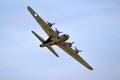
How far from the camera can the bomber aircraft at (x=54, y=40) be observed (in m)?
97.8

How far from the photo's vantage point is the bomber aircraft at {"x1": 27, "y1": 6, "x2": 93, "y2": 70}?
97.8 meters

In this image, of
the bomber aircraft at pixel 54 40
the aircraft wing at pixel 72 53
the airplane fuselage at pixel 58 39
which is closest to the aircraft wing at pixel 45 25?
the bomber aircraft at pixel 54 40

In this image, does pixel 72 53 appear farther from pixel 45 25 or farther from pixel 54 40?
pixel 45 25

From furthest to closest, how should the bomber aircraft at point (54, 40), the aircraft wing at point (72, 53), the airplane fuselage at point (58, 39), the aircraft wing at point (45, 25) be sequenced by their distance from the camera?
the aircraft wing at point (45, 25) < the aircraft wing at point (72, 53) < the airplane fuselage at point (58, 39) < the bomber aircraft at point (54, 40)

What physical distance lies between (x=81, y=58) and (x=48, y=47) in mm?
13733

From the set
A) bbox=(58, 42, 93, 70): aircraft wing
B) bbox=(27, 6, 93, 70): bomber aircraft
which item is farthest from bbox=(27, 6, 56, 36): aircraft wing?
bbox=(58, 42, 93, 70): aircraft wing

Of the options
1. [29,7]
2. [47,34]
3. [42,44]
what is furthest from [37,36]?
[29,7]

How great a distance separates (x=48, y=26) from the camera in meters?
107

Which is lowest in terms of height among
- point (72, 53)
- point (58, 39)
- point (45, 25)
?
point (72, 53)

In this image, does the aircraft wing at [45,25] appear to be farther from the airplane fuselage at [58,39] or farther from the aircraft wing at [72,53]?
the aircraft wing at [72,53]

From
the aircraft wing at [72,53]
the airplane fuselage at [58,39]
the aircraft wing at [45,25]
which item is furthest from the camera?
the aircraft wing at [45,25]

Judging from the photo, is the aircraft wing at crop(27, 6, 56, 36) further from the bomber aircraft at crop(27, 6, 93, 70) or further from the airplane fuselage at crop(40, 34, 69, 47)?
the airplane fuselage at crop(40, 34, 69, 47)

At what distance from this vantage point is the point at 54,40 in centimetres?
10088

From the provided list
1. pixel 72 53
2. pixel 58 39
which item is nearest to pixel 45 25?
pixel 58 39
